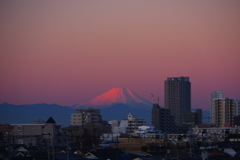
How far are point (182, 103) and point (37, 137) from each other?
103 metres

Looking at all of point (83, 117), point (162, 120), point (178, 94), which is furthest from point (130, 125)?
point (178, 94)

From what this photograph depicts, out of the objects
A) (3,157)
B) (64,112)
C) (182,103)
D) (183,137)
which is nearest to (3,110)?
(64,112)

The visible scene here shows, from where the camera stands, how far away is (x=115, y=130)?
2341 inches

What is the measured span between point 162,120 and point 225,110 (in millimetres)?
18739

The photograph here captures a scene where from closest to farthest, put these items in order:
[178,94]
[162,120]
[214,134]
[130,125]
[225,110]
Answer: [214,134] → [130,125] → [162,120] → [225,110] → [178,94]

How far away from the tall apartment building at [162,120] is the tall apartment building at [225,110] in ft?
50.2

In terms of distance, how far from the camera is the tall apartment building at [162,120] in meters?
72.9

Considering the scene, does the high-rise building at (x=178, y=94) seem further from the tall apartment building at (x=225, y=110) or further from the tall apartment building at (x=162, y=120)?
the tall apartment building at (x=162, y=120)

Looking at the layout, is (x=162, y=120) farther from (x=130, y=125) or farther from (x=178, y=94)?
(x=178, y=94)

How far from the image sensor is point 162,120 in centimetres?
7394

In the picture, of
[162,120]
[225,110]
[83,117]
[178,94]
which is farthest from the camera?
[178,94]

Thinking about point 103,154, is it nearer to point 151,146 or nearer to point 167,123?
point 151,146

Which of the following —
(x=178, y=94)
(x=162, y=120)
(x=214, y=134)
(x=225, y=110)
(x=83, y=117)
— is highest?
(x=178, y=94)

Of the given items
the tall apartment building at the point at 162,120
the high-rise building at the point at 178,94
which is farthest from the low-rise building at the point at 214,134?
the high-rise building at the point at 178,94
